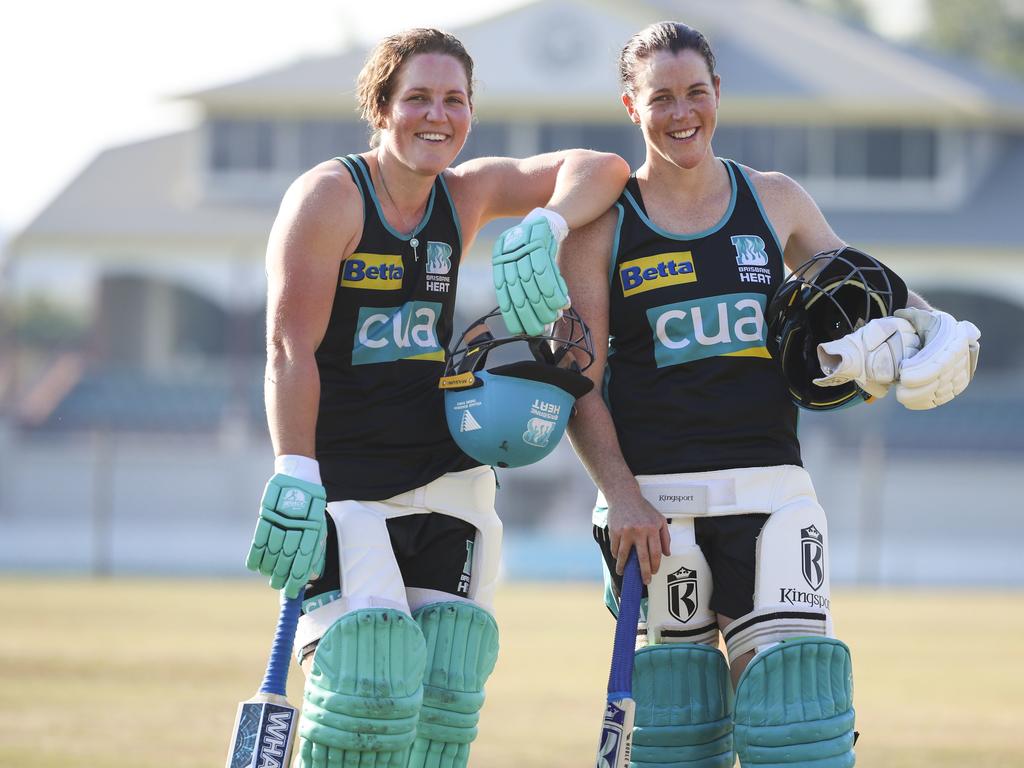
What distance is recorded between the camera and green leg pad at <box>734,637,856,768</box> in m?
4.82

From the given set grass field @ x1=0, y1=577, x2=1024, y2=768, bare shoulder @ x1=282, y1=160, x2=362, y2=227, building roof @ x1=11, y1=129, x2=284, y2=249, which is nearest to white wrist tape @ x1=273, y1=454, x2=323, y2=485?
bare shoulder @ x1=282, y1=160, x2=362, y2=227

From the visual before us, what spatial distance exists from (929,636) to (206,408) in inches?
859

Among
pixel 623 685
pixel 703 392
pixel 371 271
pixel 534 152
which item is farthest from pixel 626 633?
pixel 534 152

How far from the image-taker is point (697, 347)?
5133 millimetres

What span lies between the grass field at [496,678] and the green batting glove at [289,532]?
356cm

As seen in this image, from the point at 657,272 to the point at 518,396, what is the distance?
0.59 m

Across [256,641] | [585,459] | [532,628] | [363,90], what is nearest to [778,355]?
[585,459]

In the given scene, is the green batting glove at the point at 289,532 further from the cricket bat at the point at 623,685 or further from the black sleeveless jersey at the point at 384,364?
the cricket bat at the point at 623,685

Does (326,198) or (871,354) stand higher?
(326,198)

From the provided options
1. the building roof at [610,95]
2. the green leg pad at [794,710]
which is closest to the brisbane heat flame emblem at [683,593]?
the green leg pad at [794,710]

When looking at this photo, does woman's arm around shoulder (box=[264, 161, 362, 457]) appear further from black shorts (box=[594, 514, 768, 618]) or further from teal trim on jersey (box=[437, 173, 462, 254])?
black shorts (box=[594, 514, 768, 618])

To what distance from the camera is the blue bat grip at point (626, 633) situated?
16.3ft

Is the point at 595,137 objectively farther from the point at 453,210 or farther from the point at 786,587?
the point at 786,587

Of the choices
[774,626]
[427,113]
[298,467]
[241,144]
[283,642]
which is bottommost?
[283,642]
